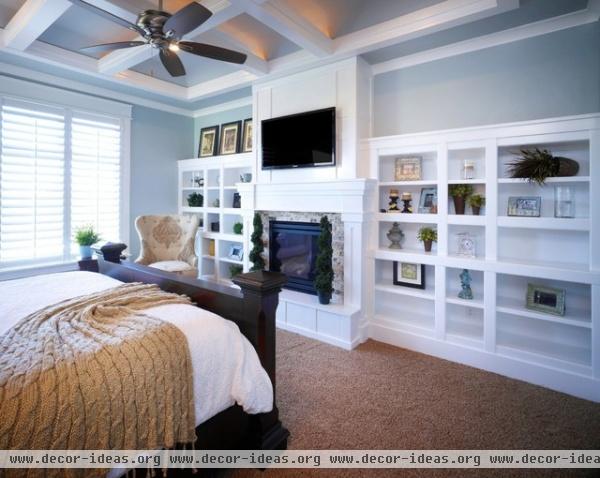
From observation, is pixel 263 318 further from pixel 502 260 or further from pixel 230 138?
pixel 230 138

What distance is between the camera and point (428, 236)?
327cm

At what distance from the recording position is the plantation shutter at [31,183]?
12.2ft

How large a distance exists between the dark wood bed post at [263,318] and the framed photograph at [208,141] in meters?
3.97

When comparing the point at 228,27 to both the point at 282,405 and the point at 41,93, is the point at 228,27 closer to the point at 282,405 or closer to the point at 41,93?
the point at 41,93

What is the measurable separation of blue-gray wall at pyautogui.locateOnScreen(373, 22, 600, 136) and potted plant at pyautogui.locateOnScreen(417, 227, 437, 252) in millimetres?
996

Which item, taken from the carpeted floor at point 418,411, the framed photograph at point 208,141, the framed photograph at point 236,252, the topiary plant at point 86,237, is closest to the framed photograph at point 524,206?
the carpeted floor at point 418,411

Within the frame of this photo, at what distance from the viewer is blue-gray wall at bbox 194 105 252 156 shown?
489cm

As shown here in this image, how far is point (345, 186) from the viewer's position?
3.32m

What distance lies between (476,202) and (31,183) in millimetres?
4766

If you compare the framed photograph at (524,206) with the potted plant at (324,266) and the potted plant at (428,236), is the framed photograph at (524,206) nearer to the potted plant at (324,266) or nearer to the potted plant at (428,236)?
the potted plant at (428,236)

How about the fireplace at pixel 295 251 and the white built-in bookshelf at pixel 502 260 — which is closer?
the white built-in bookshelf at pixel 502 260

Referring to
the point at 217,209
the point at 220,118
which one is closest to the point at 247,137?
the point at 220,118

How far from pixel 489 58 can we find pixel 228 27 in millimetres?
2397

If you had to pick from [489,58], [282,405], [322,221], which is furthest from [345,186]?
[282,405]
